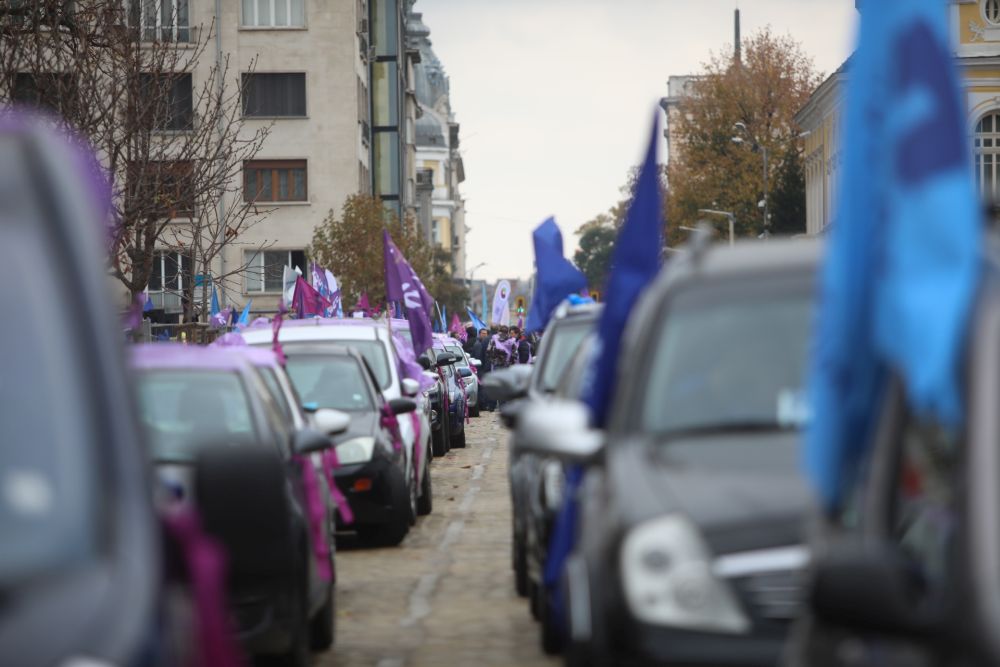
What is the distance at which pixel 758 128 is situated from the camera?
9388 cm

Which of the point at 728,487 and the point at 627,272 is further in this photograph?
the point at 627,272

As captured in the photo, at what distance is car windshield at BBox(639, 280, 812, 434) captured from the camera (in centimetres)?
696

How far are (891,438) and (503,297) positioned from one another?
2207 inches

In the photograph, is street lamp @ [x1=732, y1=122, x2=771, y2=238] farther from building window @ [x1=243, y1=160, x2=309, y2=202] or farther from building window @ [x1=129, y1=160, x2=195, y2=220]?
building window @ [x1=129, y1=160, x2=195, y2=220]

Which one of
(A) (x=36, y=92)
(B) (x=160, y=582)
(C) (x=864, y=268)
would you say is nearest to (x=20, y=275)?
(B) (x=160, y=582)

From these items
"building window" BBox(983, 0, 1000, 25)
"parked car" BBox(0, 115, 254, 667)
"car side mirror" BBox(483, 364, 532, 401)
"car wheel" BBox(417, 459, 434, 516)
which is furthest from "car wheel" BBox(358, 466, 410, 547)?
"building window" BBox(983, 0, 1000, 25)

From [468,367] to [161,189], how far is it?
11968 mm

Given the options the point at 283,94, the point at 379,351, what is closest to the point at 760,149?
the point at 283,94

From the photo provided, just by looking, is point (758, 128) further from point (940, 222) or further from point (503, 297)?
point (940, 222)

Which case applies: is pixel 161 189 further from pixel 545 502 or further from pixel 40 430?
pixel 40 430

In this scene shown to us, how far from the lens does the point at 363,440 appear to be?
1620cm

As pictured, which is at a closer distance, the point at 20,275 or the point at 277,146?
the point at 20,275

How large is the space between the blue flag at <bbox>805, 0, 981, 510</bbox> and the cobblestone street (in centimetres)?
566

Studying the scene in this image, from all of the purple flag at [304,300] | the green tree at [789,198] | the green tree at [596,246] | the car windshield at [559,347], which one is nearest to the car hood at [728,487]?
the car windshield at [559,347]
